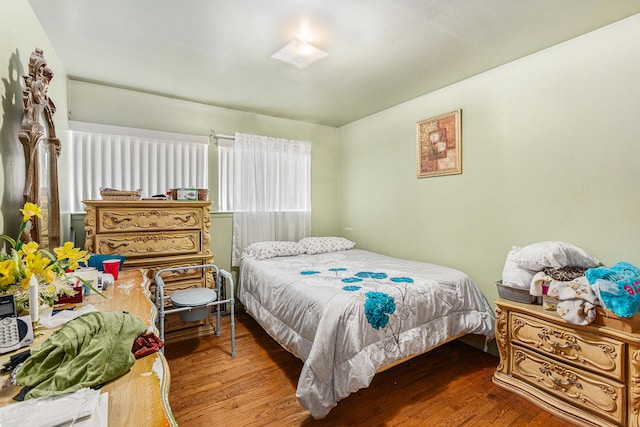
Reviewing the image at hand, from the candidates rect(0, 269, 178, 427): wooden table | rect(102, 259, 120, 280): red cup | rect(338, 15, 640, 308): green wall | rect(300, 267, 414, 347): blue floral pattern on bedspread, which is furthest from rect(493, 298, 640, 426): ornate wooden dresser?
rect(102, 259, 120, 280): red cup

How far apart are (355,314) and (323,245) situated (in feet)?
6.19

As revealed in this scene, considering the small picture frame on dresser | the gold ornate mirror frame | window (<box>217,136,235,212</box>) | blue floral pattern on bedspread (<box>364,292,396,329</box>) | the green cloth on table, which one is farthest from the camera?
window (<box>217,136,235,212</box>)

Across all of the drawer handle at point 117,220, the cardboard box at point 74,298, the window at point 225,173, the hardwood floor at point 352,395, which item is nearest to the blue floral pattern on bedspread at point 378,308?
the hardwood floor at point 352,395

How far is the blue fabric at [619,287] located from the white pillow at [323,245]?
2.42 metres

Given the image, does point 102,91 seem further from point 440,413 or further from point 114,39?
point 440,413

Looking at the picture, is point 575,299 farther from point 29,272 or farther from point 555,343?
point 29,272

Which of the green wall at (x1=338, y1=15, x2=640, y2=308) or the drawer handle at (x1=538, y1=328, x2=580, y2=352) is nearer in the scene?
the drawer handle at (x1=538, y1=328, x2=580, y2=352)

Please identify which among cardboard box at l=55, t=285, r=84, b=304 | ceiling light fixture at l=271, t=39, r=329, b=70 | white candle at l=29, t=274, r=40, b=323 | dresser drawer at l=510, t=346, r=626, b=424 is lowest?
dresser drawer at l=510, t=346, r=626, b=424

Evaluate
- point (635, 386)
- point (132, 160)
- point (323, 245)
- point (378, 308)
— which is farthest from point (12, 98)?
point (635, 386)

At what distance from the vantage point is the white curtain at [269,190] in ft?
11.7

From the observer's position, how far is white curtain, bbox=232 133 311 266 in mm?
3580

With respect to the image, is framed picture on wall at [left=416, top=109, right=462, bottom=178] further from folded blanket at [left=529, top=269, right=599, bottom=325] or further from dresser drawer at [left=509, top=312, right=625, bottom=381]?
dresser drawer at [left=509, top=312, right=625, bottom=381]

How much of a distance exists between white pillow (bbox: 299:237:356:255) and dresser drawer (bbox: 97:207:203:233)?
127cm

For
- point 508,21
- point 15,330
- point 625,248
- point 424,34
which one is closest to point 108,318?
point 15,330
